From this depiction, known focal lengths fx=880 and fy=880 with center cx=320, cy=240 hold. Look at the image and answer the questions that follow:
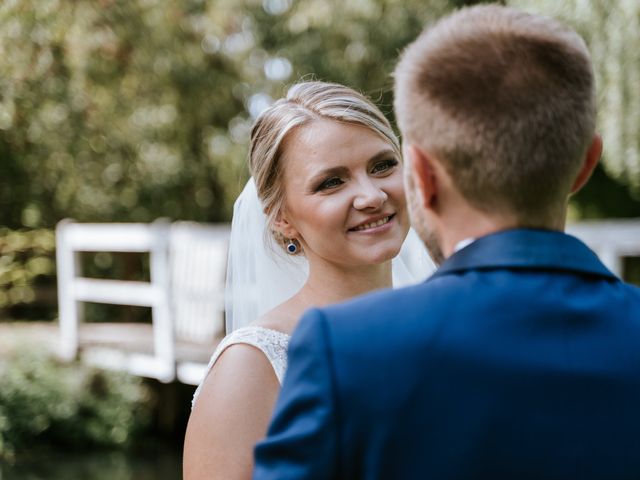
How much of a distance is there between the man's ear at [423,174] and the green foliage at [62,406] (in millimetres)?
9278

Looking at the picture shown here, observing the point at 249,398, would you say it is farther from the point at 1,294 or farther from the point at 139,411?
the point at 1,294

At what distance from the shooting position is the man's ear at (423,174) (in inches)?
49.2

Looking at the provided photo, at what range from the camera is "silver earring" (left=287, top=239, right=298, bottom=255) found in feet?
8.67

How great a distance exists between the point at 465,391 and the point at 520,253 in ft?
0.68

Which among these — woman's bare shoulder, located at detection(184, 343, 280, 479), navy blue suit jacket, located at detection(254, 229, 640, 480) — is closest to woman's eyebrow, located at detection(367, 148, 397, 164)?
woman's bare shoulder, located at detection(184, 343, 280, 479)

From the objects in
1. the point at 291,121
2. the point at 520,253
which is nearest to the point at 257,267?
the point at 291,121

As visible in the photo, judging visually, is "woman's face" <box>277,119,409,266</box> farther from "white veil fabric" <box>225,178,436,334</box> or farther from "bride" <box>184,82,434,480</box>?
"white veil fabric" <box>225,178,436,334</box>

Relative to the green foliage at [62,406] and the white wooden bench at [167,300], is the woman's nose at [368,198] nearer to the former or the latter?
the white wooden bench at [167,300]

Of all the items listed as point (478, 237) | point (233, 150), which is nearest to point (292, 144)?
point (478, 237)

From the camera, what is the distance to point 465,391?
1163mm

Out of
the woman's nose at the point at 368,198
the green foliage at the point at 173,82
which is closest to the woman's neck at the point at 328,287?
the woman's nose at the point at 368,198

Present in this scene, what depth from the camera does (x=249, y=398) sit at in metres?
2.05

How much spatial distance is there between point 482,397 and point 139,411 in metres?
9.98

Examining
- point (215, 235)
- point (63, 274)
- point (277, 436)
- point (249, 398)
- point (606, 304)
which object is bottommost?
point (63, 274)
